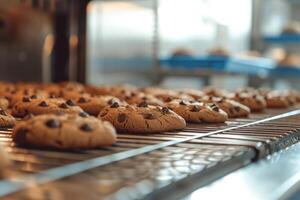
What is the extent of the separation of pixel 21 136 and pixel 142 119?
1.27 ft

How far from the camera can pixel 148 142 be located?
4.26 feet

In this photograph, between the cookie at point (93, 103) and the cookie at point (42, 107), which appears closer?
the cookie at point (42, 107)

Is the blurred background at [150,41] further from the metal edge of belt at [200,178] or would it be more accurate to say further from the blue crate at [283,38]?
the metal edge of belt at [200,178]

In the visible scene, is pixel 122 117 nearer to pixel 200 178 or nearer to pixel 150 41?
pixel 200 178

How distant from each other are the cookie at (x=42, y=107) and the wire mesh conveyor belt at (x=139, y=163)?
0.20 meters

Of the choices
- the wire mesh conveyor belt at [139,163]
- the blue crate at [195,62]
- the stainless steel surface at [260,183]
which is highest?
the blue crate at [195,62]

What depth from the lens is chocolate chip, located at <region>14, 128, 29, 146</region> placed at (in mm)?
1205

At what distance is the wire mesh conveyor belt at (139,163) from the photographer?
78cm

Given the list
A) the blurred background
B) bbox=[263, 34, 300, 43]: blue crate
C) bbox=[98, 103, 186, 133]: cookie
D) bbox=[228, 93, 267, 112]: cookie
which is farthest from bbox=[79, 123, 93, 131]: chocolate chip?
bbox=[263, 34, 300, 43]: blue crate

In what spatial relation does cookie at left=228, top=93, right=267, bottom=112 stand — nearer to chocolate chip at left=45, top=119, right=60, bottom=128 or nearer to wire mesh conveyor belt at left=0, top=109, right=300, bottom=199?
wire mesh conveyor belt at left=0, top=109, right=300, bottom=199

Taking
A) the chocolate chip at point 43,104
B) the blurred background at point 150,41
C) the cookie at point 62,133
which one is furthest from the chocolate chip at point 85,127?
the blurred background at point 150,41

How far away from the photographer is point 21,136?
121 centimetres

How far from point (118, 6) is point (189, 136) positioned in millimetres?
2199

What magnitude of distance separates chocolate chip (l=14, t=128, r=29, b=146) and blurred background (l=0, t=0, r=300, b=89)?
1.53 meters
